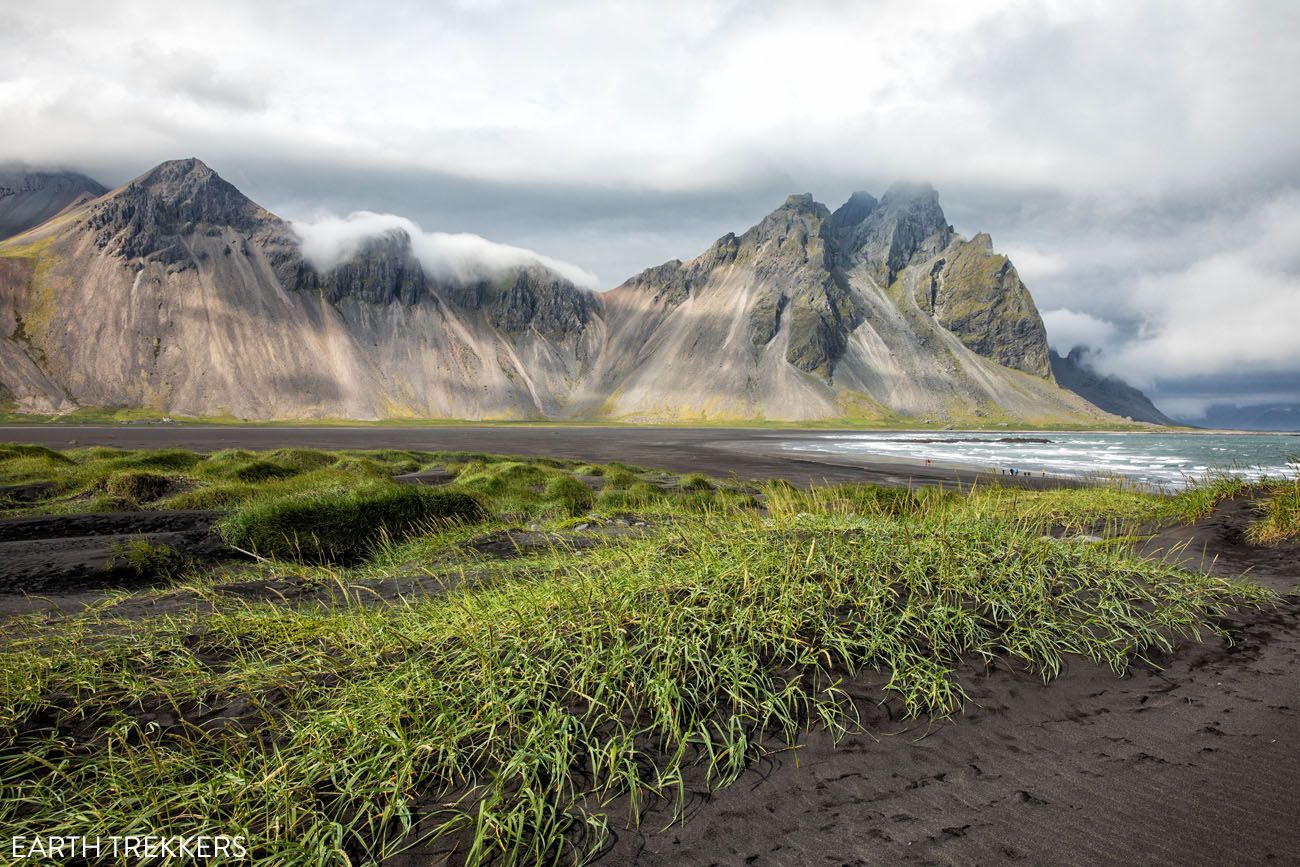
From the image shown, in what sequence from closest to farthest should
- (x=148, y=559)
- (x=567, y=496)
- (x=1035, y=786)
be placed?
1. (x=1035, y=786)
2. (x=148, y=559)
3. (x=567, y=496)

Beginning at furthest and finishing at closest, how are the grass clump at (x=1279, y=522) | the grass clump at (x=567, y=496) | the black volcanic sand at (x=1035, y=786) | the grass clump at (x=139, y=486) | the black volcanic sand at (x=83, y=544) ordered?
the grass clump at (x=567, y=496) → the grass clump at (x=139, y=486) → the grass clump at (x=1279, y=522) → the black volcanic sand at (x=83, y=544) → the black volcanic sand at (x=1035, y=786)

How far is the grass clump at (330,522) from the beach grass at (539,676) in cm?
470

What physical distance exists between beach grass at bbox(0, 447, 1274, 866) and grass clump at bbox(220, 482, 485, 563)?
15.4ft

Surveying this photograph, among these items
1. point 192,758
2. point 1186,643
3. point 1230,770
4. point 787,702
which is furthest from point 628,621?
point 1186,643

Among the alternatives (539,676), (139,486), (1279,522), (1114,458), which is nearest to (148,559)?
(139,486)

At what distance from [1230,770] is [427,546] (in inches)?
540

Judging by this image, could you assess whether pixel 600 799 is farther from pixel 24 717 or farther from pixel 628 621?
pixel 24 717

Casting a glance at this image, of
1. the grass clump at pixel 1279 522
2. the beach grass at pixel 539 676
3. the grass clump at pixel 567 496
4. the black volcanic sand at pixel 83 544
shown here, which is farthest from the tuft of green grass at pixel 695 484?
the beach grass at pixel 539 676

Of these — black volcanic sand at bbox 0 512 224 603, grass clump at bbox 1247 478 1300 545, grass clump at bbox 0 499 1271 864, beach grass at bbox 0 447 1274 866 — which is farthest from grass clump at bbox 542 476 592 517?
grass clump at bbox 1247 478 1300 545

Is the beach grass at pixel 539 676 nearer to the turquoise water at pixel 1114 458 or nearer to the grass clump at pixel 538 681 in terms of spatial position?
the grass clump at pixel 538 681

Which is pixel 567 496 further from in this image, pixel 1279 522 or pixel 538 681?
pixel 1279 522

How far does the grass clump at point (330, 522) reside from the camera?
14.4 metres

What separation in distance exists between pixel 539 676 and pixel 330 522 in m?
12.1

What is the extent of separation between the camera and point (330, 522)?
15367mm
